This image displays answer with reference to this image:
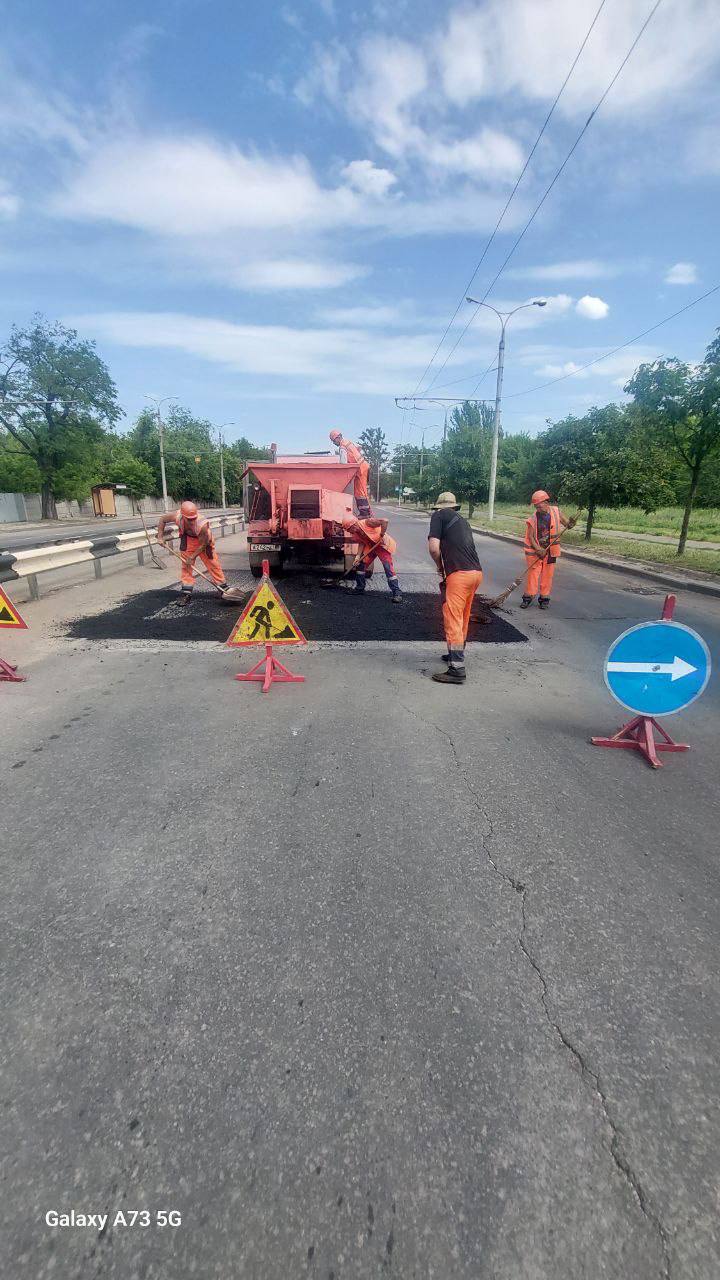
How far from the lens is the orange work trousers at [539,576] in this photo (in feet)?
30.3

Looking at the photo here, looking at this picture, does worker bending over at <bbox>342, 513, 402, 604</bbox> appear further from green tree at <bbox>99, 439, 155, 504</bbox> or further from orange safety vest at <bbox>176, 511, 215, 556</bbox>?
green tree at <bbox>99, 439, 155, 504</bbox>

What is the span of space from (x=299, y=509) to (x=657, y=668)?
776 cm

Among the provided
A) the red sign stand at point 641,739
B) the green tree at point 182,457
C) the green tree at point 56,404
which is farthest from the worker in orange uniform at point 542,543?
the green tree at point 182,457

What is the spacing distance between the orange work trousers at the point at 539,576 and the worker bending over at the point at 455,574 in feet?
11.9

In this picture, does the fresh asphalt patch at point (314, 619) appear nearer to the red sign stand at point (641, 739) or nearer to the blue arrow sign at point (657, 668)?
the red sign stand at point (641, 739)

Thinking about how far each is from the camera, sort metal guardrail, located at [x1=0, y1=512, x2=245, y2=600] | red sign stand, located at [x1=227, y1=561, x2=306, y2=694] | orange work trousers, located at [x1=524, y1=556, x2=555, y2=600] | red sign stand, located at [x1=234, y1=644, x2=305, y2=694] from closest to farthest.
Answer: red sign stand, located at [x1=227, y1=561, x2=306, y2=694] < red sign stand, located at [x1=234, y1=644, x2=305, y2=694] < metal guardrail, located at [x1=0, y1=512, x2=245, y2=600] < orange work trousers, located at [x1=524, y1=556, x2=555, y2=600]

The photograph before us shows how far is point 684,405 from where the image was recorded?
13047mm

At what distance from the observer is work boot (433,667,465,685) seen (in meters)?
5.75

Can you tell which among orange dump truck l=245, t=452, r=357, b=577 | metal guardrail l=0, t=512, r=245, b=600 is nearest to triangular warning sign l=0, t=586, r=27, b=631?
metal guardrail l=0, t=512, r=245, b=600

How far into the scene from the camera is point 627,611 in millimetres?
9438

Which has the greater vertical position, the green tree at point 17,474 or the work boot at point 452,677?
the green tree at point 17,474

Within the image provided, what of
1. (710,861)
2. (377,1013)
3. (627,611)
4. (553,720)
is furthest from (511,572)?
(377,1013)

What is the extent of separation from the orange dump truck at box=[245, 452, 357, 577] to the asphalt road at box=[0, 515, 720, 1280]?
6.93 meters

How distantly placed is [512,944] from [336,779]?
62.6 inches
